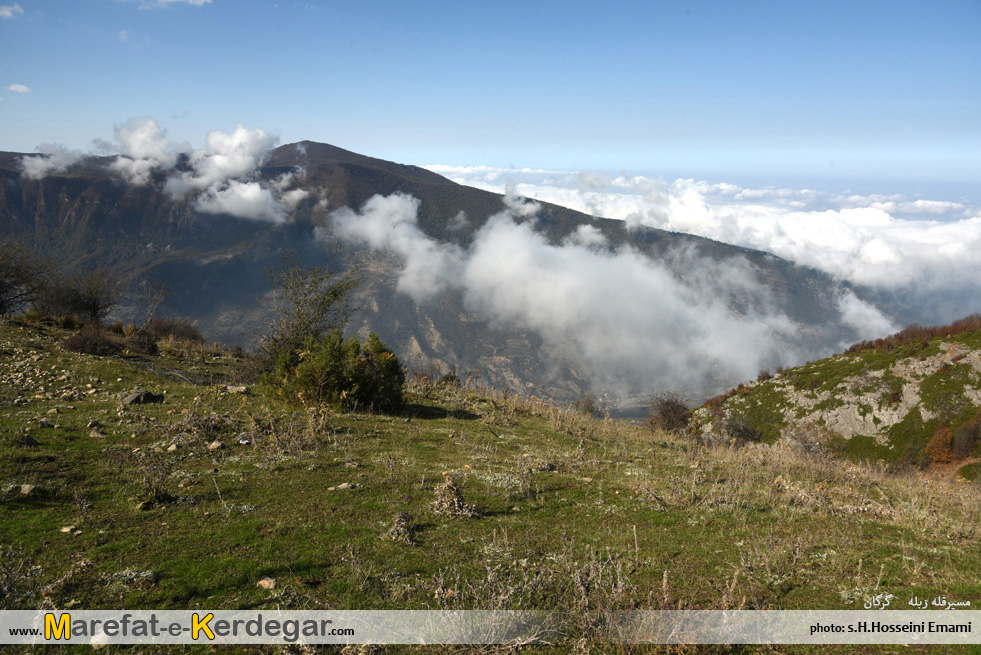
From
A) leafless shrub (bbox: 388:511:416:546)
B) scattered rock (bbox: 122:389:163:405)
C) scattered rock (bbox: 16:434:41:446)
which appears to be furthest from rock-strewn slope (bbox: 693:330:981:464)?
scattered rock (bbox: 16:434:41:446)

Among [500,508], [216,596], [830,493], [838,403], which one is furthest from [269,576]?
[838,403]

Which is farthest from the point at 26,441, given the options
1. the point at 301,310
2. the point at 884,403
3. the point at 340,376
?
the point at 884,403

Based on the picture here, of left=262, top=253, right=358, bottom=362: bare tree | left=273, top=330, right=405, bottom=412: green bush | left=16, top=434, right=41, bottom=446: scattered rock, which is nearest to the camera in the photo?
left=16, top=434, right=41, bottom=446: scattered rock

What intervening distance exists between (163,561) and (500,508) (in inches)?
201

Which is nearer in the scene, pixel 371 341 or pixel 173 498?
pixel 173 498

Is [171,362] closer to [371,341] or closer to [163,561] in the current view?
[371,341]

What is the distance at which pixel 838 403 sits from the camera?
3231 centimetres

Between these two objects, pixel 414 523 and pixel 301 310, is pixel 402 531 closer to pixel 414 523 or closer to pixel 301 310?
pixel 414 523

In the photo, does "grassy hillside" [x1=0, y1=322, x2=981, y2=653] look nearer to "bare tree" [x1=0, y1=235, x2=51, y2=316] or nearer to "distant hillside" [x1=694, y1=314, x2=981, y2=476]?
"bare tree" [x1=0, y1=235, x2=51, y2=316]

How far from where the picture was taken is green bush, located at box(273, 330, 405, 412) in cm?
Answer: 1647

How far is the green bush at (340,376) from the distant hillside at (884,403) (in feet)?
70.9

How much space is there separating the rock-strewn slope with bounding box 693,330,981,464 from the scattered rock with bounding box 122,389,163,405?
2828cm

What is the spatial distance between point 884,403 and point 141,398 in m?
39.7

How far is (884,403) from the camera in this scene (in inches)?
1200
